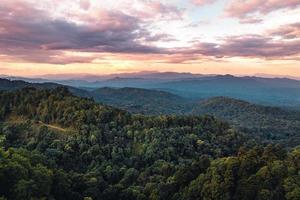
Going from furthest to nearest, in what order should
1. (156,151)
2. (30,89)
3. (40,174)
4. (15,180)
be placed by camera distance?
(30,89) < (156,151) < (40,174) < (15,180)

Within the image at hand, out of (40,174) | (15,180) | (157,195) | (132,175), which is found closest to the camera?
(15,180)

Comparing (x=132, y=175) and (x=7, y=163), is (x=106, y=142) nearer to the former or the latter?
(x=132, y=175)

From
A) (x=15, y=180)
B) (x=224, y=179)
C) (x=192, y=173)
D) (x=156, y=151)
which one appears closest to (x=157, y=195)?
(x=192, y=173)

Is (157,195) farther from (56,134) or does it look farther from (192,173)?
(56,134)

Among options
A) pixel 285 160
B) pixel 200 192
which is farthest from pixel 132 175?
pixel 285 160

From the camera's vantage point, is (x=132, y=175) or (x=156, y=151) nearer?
(x=132, y=175)

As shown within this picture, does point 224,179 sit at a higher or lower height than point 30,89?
lower

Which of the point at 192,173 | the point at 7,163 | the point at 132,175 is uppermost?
the point at 7,163
